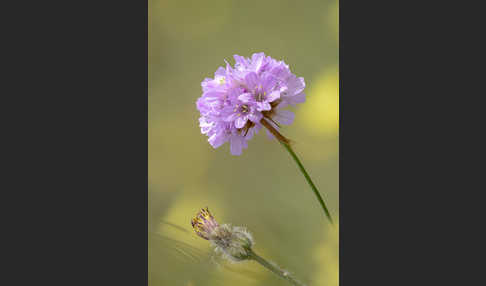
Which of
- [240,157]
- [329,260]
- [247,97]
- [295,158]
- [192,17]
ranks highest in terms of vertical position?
[192,17]

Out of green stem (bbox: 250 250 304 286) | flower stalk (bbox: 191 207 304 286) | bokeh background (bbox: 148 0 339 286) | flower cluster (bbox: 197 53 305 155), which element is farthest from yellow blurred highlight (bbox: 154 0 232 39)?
green stem (bbox: 250 250 304 286)

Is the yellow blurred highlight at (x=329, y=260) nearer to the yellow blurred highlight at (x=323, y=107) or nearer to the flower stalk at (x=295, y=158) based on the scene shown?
the flower stalk at (x=295, y=158)

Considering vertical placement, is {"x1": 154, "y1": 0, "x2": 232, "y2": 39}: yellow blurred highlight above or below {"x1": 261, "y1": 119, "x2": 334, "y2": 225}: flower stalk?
above

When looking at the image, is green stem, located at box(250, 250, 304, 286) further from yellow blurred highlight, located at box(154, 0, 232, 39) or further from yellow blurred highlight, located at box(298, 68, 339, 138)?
yellow blurred highlight, located at box(154, 0, 232, 39)

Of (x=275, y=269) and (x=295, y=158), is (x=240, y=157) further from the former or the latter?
(x=275, y=269)

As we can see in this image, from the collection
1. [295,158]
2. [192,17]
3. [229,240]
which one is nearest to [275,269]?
[229,240]

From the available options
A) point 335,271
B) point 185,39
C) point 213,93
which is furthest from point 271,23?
point 335,271
